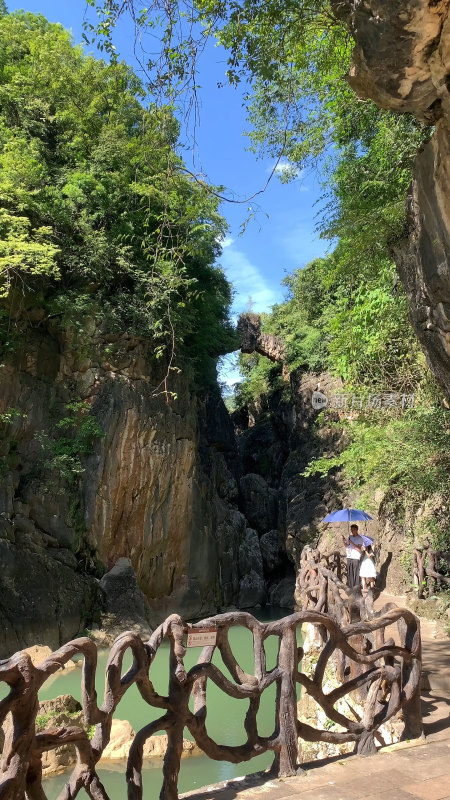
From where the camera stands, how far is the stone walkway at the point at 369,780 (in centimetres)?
277

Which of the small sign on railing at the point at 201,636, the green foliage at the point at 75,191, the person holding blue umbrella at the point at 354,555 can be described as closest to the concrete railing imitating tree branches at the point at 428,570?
the person holding blue umbrella at the point at 354,555

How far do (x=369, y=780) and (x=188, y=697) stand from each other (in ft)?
3.47

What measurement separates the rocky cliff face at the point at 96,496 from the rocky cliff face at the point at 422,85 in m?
7.77

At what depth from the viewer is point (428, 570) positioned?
10.5m

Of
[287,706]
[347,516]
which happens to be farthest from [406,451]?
[287,706]

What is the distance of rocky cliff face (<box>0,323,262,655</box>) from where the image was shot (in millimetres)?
12375

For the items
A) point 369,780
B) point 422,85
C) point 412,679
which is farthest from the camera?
point 422,85

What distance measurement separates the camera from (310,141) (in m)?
9.13

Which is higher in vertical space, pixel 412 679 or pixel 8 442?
pixel 8 442

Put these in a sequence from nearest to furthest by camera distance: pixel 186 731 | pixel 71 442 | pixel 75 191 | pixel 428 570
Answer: pixel 186 731
pixel 428 570
pixel 71 442
pixel 75 191

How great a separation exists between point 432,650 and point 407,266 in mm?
4598

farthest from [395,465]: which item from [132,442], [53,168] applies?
[53,168]

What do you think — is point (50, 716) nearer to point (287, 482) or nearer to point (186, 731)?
point (186, 731)

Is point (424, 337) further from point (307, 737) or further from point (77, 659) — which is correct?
point (77, 659)
